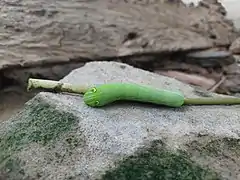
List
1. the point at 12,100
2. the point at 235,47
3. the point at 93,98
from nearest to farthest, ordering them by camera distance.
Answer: the point at 93,98 → the point at 12,100 → the point at 235,47

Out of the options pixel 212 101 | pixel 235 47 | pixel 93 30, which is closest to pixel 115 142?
pixel 212 101

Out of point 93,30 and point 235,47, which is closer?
point 93,30

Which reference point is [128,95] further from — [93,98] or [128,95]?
[93,98]

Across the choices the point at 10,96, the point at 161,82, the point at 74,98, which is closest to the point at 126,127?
the point at 74,98

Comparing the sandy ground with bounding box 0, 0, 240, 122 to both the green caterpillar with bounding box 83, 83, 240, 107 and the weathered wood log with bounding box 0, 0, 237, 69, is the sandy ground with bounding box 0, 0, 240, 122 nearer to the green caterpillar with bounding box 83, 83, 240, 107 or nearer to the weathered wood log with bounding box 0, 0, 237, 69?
the weathered wood log with bounding box 0, 0, 237, 69

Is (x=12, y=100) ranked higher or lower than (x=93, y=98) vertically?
lower

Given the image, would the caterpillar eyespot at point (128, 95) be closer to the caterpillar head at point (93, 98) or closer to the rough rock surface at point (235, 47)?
the caterpillar head at point (93, 98)

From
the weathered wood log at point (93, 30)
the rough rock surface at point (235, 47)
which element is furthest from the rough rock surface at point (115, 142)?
the rough rock surface at point (235, 47)

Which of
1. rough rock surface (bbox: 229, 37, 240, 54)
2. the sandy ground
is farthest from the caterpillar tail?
rough rock surface (bbox: 229, 37, 240, 54)
